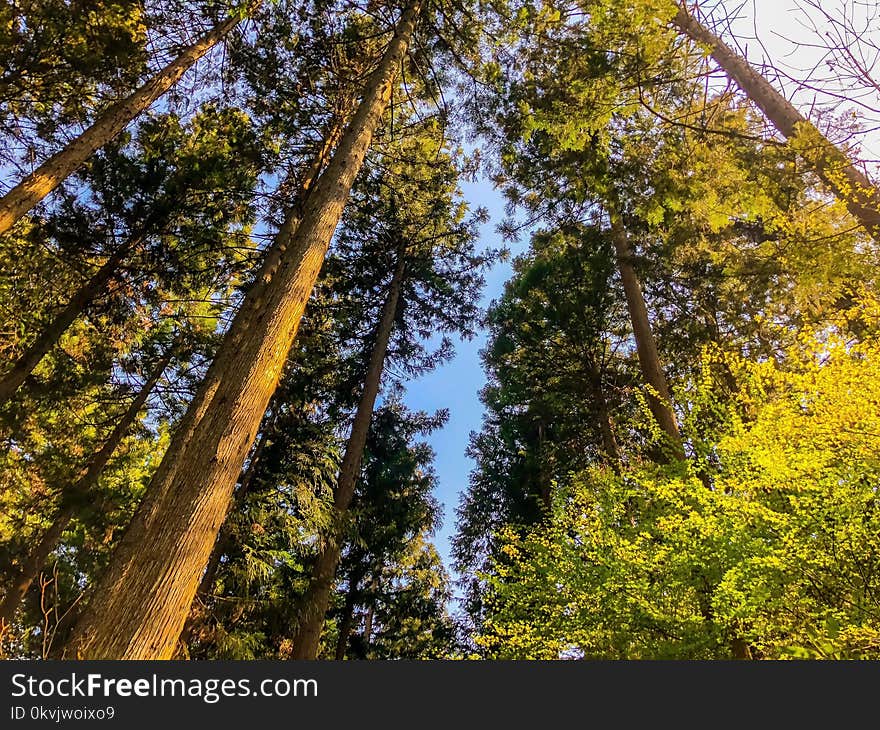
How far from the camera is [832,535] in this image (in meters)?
4.53

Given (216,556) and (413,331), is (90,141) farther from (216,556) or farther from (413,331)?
(413,331)

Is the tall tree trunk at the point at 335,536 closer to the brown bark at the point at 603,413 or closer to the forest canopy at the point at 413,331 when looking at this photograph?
the forest canopy at the point at 413,331

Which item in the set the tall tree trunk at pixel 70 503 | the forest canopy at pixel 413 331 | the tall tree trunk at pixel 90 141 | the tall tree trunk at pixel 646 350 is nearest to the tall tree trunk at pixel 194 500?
the forest canopy at pixel 413 331

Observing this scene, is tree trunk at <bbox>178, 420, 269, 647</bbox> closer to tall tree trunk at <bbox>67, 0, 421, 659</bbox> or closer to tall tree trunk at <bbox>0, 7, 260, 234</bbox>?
tall tree trunk at <bbox>67, 0, 421, 659</bbox>

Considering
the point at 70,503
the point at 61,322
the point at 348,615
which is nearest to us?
the point at 61,322

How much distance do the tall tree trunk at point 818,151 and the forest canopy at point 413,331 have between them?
1.6 inches

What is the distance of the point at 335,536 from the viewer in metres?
7.11

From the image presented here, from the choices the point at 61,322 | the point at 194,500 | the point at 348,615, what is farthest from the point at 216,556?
the point at 194,500

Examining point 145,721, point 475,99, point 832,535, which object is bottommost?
point 145,721

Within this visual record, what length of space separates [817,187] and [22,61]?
11.1 m

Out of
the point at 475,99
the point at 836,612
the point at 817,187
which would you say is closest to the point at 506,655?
the point at 836,612

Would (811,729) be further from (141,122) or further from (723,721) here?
(141,122)

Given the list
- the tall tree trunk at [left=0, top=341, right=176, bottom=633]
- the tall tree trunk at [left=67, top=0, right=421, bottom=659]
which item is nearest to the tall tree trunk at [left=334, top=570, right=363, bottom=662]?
the tall tree trunk at [left=0, top=341, right=176, bottom=633]

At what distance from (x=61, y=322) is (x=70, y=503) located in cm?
344
